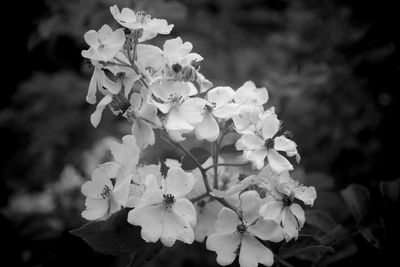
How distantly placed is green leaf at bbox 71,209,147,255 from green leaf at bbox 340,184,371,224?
0.93 meters

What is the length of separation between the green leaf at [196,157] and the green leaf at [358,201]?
638mm

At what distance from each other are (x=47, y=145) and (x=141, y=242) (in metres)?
2.05

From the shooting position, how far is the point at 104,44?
131 centimetres

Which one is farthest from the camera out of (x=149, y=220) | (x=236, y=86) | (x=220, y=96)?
(x=236, y=86)

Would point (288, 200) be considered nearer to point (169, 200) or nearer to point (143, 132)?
point (169, 200)

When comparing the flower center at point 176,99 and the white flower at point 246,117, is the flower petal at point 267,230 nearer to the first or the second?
the white flower at point 246,117

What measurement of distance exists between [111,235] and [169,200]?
0.23 metres

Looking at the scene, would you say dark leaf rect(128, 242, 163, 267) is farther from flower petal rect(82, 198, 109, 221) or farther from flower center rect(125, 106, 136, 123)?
flower center rect(125, 106, 136, 123)

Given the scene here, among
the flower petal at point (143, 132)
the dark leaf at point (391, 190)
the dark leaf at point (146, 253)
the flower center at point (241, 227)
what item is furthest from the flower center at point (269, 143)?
the dark leaf at point (391, 190)

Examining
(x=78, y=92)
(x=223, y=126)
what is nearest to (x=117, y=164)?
(x=223, y=126)

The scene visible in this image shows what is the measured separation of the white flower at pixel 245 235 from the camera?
128 centimetres

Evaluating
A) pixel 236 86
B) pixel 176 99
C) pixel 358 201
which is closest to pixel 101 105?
pixel 176 99

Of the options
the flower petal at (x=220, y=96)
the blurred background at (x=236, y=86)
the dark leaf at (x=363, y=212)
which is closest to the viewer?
the flower petal at (x=220, y=96)

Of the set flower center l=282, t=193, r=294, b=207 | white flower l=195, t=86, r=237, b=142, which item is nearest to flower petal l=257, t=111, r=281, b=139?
white flower l=195, t=86, r=237, b=142
